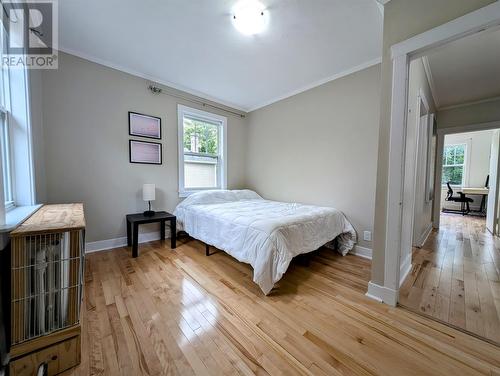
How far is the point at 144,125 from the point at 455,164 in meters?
9.18

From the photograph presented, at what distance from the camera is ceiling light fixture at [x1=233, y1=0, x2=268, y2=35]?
174 centimetres

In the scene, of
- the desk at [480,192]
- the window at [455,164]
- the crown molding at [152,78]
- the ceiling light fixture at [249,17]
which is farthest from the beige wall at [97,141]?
the window at [455,164]

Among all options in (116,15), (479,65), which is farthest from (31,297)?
(479,65)

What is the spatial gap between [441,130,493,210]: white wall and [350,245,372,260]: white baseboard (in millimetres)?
6157

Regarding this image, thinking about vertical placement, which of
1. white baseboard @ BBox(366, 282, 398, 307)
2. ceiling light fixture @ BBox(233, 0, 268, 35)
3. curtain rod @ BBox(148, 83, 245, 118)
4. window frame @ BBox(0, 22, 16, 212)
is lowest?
white baseboard @ BBox(366, 282, 398, 307)

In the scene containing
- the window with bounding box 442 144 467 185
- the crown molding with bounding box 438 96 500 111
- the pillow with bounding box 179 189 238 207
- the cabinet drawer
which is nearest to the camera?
the cabinet drawer

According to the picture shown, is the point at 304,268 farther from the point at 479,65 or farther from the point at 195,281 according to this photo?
the point at 479,65

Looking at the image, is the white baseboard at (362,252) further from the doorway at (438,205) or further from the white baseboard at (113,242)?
the white baseboard at (113,242)

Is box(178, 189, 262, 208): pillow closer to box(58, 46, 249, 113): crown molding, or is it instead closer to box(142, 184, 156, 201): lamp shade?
box(142, 184, 156, 201): lamp shade

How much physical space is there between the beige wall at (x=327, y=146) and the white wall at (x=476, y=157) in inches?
225

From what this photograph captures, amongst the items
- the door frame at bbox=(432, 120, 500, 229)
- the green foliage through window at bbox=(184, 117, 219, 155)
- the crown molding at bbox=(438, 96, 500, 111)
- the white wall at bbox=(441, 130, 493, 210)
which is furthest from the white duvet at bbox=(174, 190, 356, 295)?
the white wall at bbox=(441, 130, 493, 210)

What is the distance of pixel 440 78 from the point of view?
9.52 ft

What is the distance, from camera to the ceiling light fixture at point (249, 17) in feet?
5.72

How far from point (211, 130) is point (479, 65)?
409cm
